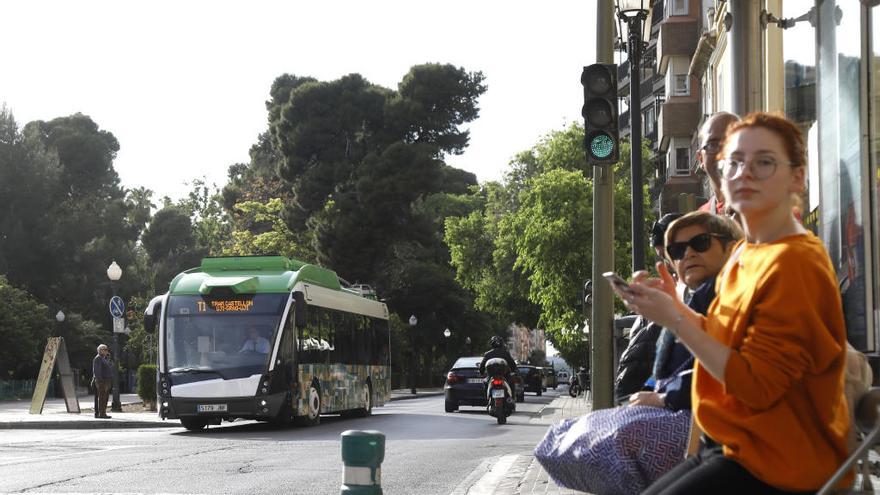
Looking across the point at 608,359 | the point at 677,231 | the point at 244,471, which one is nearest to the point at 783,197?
the point at 677,231

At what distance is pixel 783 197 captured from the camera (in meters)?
3.52

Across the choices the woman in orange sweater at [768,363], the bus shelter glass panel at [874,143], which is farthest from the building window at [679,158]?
the woman in orange sweater at [768,363]

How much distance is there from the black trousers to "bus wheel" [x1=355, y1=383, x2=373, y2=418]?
2781 cm

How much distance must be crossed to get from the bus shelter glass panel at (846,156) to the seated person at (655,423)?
3225mm

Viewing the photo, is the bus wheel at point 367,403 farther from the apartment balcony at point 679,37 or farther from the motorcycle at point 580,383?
the apartment balcony at point 679,37

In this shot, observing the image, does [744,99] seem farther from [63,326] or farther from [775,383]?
[63,326]

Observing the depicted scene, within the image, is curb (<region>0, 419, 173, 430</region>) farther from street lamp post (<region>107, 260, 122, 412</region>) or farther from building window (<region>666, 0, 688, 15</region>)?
building window (<region>666, 0, 688, 15</region>)

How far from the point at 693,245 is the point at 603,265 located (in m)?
6.66

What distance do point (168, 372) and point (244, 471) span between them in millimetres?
10582

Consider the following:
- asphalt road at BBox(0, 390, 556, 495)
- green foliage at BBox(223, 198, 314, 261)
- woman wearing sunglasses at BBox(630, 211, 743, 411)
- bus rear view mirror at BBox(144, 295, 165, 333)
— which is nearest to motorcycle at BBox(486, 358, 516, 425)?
asphalt road at BBox(0, 390, 556, 495)

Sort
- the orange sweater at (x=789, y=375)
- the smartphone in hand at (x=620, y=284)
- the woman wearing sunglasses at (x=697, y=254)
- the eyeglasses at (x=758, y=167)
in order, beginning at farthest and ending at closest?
A: the woman wearing sunglasses at (x=697, y=254) → the eyeglasses at (x=758, y=167) → the smartphone in hand at (x=620, y=284) → the orange sweater at (x=789, y=375)

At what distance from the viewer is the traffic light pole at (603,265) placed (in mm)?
11172

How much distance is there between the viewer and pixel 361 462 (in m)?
5.50

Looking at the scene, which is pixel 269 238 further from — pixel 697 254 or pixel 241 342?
pixel 697 254
